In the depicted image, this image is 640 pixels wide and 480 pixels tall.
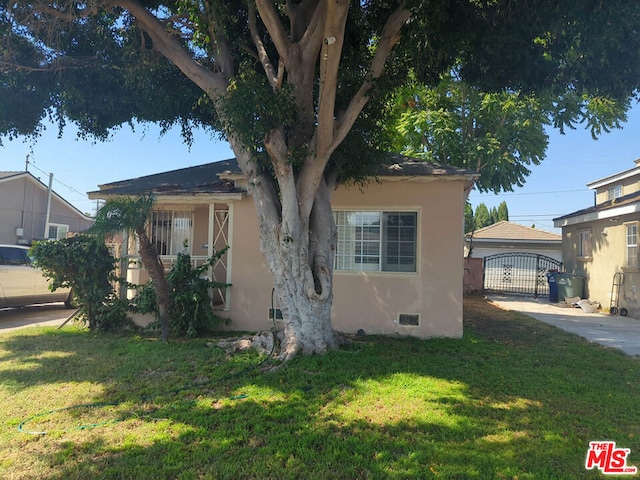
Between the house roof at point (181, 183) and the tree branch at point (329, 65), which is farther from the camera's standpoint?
the house roof at point (181, 183)

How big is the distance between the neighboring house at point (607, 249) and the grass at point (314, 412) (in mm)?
6074

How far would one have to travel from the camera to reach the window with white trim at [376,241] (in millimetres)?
8164

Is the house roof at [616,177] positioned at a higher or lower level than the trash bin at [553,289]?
higher

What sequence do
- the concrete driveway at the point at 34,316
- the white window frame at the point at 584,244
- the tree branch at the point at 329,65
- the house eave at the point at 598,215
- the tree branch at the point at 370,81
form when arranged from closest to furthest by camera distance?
the tree branch at the point at 329,65
the tree branch at the point at 370,81
the concrete driveway at the point at 34,316
the house eave at the point at 598,215
the white window frame at the point at 584,244

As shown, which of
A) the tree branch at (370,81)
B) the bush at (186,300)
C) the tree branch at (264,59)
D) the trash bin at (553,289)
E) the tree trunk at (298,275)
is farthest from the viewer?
the trash bin at (553,289)

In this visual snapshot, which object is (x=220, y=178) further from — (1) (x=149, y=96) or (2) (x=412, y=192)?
(2) (x=412, y=192)

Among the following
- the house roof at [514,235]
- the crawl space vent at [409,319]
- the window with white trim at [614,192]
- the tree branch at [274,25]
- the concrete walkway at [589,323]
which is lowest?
the concrete walkway at [589,323]

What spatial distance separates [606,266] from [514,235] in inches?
561

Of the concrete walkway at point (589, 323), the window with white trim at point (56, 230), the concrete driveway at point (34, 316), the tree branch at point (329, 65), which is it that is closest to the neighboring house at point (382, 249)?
the tree branch at point (329, 65)

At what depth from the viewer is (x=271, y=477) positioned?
3098 millimetres

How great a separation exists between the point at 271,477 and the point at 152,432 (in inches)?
53.3

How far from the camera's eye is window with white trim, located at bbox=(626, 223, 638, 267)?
38.2 feet

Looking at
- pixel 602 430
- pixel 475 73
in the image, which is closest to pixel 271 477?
pixel 602 430

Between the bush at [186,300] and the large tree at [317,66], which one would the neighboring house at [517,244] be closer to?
the large tree at [317,66]
